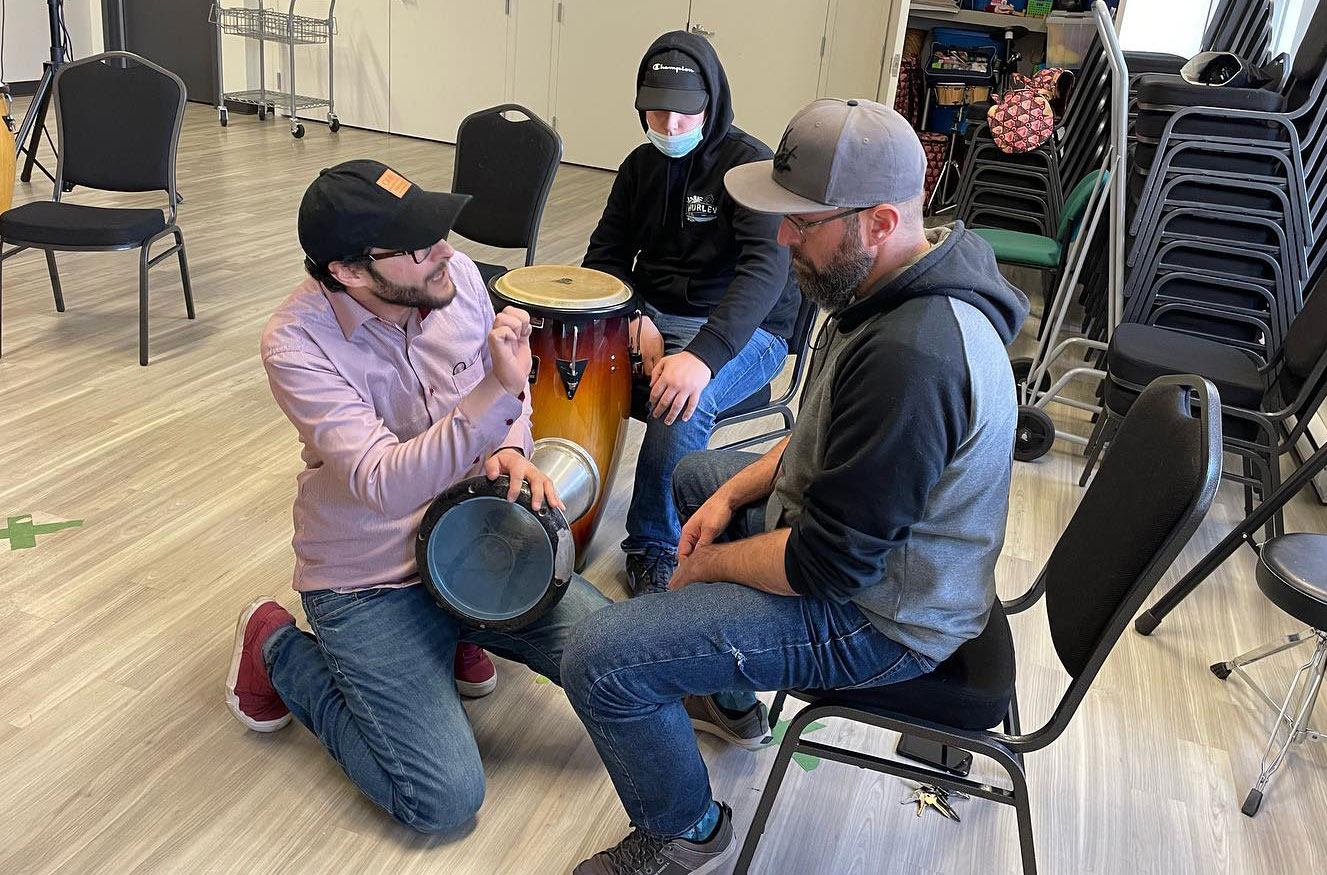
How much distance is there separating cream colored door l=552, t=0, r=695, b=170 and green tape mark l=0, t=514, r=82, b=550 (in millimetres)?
5713

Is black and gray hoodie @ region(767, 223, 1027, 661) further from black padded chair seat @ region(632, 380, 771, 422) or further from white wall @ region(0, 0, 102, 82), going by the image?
white wall @ region(0, 0, 102, 82)

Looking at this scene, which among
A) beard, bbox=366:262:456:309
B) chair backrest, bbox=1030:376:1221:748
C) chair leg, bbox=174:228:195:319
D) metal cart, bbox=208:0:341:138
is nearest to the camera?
chair backrest, bbox=1030:376:1221:748

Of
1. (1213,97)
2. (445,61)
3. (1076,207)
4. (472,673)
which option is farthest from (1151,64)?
(445,61)

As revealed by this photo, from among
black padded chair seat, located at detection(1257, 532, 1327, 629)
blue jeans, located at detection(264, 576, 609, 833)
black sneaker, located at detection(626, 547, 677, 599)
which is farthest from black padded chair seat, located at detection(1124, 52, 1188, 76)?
blue jeans, located at detection(264, 576, 609, 833)

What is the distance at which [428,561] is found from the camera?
6.02 feet

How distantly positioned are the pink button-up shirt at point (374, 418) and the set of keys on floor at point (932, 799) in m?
0.99

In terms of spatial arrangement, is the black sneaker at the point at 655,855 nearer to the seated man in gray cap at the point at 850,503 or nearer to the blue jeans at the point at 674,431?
the seated man in gray cap at the point at 850,503

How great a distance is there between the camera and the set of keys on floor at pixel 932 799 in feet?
6.43

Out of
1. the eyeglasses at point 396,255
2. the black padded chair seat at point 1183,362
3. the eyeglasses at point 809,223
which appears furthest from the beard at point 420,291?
the black padded chair seat at point 1183,362

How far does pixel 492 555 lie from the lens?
189 cm

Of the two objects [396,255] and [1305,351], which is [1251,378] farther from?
[396,255]

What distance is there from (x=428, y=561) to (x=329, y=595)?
19cm

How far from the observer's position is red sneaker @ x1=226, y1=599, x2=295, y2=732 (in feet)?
6.45

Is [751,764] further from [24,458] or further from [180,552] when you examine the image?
[24,458]
